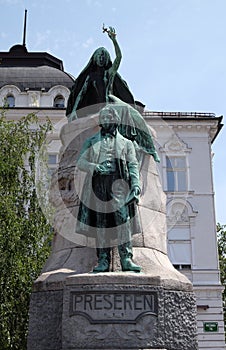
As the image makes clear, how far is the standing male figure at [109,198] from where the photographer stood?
21.4 feet

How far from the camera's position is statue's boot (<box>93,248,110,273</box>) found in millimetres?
6438

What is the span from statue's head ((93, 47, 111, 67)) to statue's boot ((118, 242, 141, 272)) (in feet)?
11.2

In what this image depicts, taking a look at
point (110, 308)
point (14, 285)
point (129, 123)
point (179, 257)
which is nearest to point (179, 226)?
point (179, 257)

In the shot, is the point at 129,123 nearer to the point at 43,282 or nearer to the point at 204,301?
the point at 43,282

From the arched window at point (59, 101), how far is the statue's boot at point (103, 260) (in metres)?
23.2

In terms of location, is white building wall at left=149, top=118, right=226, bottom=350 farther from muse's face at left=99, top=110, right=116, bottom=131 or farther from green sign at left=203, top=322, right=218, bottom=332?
muse's face at left=99, top=110, right=116, bottom=131

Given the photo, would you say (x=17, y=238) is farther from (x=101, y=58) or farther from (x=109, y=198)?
(x=109, y=198)

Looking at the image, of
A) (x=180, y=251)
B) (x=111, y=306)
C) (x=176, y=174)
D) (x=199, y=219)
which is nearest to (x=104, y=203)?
(x=111, y=306)

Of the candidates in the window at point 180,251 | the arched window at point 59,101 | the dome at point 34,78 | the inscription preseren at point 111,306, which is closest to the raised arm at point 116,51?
the inscription preseren at point 111,306

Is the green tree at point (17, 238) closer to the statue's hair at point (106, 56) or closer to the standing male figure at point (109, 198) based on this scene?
the statue's hair at point (106, 56)

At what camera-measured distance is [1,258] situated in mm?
14625

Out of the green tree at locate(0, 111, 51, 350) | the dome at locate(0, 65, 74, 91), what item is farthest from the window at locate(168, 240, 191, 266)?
the green tree at locate(0, 111, 51, 350)

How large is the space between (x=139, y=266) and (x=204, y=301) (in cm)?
1973

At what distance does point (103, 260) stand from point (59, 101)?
77.1 ft
